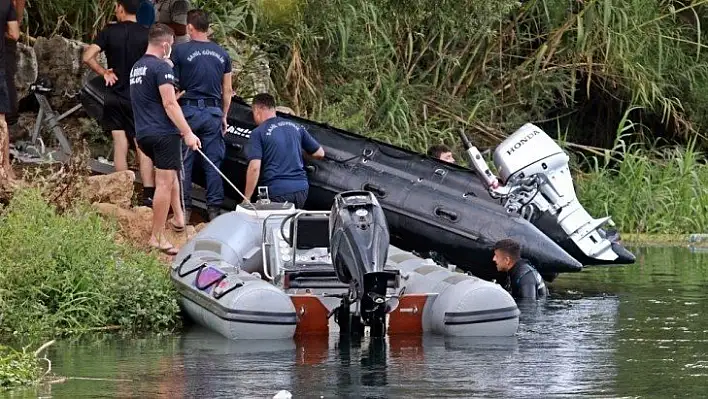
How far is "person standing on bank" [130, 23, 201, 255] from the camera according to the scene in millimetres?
13781

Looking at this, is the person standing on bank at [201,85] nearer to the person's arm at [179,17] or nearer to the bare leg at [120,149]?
the bare leg at [120,149]

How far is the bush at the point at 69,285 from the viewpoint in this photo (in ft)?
38.9

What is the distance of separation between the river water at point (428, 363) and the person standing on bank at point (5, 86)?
2730 millimetres

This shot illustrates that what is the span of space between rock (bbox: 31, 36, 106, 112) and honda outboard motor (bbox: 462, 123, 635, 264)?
441cm

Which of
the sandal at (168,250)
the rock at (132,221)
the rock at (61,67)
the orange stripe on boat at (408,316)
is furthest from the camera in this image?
the rock at (61,67)

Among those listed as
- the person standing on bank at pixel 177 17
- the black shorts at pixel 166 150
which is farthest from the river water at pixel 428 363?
the person standing on bank at pixel 177 17

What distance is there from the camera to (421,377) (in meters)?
9.98

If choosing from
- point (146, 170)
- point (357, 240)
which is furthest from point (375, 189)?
point (357, 240)

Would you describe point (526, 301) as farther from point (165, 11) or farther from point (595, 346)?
point (165, 11)

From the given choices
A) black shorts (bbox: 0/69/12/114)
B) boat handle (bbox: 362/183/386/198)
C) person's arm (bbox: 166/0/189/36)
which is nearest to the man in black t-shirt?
person's arm (bbox: 166/0/189/36)

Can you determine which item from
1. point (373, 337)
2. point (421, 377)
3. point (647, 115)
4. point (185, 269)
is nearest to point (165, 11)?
point (185, 269)

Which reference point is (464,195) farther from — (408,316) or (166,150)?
(408,316)

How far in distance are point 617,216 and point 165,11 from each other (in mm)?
6769

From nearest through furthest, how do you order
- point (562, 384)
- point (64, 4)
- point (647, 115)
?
point (562, 384) < point (64, 4) < point (647, 115)
